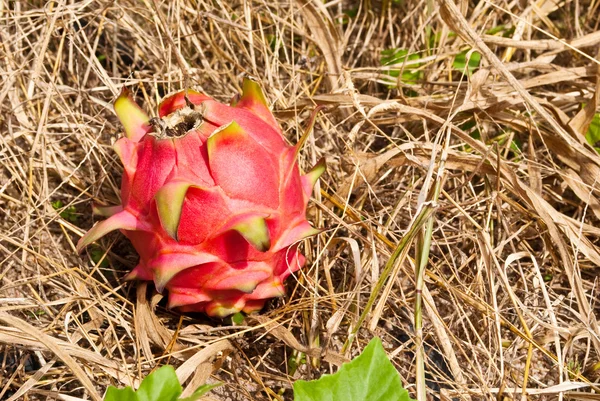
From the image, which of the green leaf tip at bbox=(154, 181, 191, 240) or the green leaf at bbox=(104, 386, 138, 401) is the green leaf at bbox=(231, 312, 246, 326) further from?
the green leaf at bbox=(104, 386, 138, 401)

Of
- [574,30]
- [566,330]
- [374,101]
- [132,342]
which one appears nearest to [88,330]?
[132,342]

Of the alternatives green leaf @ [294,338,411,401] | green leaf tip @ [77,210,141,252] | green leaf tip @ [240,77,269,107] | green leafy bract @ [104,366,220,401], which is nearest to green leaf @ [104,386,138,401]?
green leafy bract @ [104,366,220,401]

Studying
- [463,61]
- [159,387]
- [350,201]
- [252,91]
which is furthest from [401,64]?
[159,387]

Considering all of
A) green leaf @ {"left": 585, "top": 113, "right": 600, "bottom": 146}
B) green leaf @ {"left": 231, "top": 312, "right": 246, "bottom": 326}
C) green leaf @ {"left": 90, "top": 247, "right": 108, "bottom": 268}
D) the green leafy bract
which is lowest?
green leaf @ {"left": 231, "top": 312, "right": 246, "bottom": 326}

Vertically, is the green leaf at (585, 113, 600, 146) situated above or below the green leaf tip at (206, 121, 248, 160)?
below

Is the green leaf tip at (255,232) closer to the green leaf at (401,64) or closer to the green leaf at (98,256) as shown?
the green leaf at (98,256)

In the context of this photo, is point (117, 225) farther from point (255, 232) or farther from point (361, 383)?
point (361, 383)

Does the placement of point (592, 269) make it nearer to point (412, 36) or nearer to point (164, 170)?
point (412, 36)
